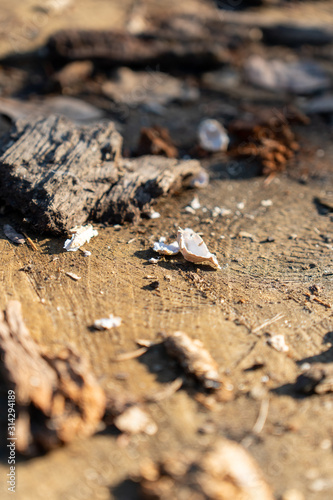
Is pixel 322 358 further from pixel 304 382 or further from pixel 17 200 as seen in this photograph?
pixel 17 200

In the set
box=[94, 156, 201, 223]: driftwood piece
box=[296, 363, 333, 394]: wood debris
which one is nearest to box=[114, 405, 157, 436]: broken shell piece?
box=[296, 363, 333, 394]: wood debris

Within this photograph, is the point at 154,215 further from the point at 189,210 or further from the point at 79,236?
the point at 79,236

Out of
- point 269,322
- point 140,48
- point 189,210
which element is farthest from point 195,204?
point 140,48

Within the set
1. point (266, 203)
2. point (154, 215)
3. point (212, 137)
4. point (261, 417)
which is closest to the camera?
point (261, 417)

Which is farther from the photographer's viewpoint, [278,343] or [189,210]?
[189,210]

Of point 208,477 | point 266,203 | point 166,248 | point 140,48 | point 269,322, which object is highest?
point 140,48

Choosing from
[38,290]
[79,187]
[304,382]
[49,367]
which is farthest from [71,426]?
[79,187]
